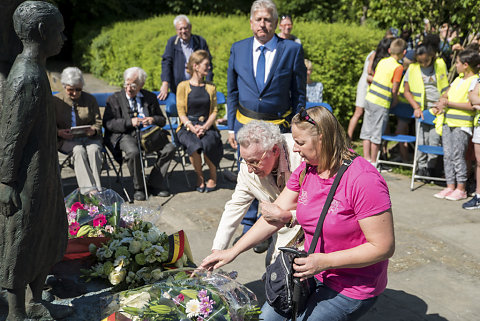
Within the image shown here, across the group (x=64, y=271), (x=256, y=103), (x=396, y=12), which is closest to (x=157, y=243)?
(x=64, y=271)

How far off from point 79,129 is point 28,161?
3.98m

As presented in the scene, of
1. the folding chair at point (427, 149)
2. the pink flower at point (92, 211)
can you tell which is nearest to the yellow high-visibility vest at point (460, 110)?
the folding chair at point (427, 149)

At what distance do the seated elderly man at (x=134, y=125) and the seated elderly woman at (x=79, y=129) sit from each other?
23 cm

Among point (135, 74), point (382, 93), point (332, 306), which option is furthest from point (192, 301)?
point (382, 93)

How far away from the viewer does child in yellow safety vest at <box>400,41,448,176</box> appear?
794cm

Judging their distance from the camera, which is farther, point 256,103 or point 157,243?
point 256,103

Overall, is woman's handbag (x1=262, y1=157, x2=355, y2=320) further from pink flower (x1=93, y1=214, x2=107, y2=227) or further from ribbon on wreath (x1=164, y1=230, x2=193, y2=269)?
pink flower (x1=93, y1=214, x2=107, y2=227)

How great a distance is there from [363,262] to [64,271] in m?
1.93

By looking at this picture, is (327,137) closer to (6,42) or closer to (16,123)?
(16,123)

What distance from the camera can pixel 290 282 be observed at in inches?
111

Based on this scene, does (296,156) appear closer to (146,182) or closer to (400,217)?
(400,217)

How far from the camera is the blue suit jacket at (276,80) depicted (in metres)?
5.63

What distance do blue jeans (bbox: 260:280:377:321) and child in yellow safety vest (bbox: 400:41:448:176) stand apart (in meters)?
5.49

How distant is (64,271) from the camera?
3576 millimetres
